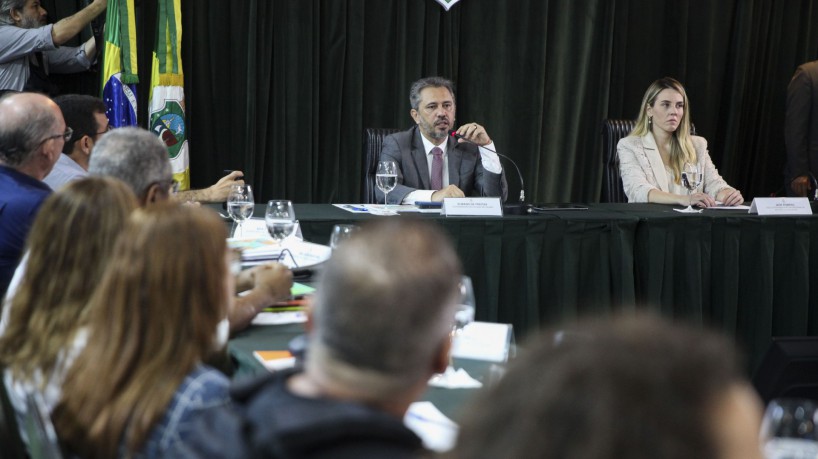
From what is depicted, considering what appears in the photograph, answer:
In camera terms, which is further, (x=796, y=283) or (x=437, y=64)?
(x=437, y=64)

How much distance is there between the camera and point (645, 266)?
390cm

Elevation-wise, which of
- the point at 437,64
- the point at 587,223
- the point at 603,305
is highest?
the point at 437,64

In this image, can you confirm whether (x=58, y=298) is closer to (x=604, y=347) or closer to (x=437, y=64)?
(x=604, y=347)

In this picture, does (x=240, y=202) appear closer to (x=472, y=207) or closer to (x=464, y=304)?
(x=472, y=207)

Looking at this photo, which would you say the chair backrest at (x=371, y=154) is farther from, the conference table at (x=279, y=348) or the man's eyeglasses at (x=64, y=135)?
the conference table at (x=279, y=348)

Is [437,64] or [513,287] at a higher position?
[437,64]

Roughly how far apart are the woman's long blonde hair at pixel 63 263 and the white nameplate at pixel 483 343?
682 mm

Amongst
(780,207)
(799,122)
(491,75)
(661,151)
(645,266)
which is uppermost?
(491,75)

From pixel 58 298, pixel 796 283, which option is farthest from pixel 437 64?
pixel 58 298

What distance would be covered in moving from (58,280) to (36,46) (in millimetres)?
3592

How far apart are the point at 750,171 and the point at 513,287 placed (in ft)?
13.0

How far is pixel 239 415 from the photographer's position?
878 millimetres

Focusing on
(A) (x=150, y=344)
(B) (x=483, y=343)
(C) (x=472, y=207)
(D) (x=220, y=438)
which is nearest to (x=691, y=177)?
(C) (x=472, y=207)

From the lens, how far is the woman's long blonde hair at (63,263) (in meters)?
1.43
